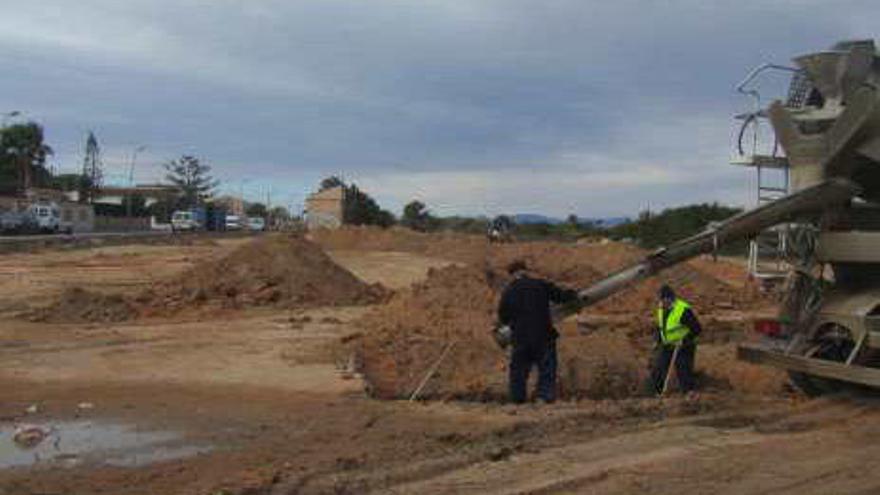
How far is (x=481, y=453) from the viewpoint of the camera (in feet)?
29.8

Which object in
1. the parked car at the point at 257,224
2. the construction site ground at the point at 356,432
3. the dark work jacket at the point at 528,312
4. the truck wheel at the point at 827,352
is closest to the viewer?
the construction site ground at the point at 356,432

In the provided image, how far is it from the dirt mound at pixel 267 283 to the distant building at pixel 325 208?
5544 centimetres

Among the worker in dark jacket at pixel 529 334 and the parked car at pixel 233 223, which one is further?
the parked car at pixel 233 223

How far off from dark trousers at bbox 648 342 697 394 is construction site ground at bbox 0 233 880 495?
354 mm

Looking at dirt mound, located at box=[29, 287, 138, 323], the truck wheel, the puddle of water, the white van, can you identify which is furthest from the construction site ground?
the white van

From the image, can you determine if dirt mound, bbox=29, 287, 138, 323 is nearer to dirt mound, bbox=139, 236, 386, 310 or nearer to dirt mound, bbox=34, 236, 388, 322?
dirt mound, bbox=34, 236, 388, 322

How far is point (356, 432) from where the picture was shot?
10203 mm

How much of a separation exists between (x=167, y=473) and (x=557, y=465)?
2760 mm

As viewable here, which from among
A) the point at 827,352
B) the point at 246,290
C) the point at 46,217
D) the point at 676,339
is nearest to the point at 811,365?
the point at 827,352

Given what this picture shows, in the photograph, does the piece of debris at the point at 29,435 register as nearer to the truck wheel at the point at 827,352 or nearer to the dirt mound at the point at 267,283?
the truck wheel at the point at 827,352

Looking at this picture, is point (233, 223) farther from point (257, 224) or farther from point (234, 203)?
point (234, 203)

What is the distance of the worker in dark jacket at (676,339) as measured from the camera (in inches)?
529

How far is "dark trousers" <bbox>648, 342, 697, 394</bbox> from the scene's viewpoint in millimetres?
13508

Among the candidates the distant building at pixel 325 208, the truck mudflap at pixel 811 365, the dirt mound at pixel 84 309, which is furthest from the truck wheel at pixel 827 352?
the distant building at pixel 325 208
